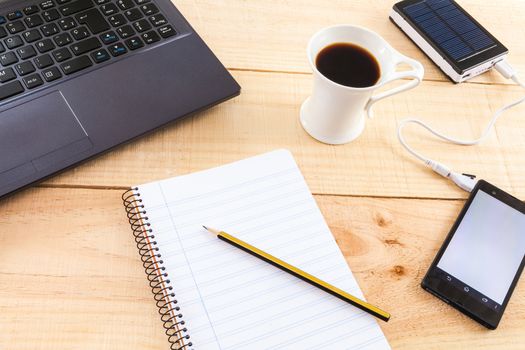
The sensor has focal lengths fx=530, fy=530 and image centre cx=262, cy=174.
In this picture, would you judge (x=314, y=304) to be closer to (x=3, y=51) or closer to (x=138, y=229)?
(x=138, y=229)

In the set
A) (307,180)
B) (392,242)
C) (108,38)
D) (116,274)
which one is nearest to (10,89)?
(108,38)

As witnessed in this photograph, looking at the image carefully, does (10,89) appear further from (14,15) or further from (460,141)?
(460,141)

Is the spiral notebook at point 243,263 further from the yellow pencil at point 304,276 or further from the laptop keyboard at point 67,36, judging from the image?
the laptop keyboard at point 67,36

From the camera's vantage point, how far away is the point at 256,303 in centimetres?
54

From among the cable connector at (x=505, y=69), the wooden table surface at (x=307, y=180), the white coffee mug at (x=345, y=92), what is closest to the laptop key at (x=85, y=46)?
the wooden table surface at (x=307, y=180)

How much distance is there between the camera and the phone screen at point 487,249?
1.90 ft

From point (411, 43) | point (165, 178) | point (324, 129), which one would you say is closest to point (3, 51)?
point (165, 178)

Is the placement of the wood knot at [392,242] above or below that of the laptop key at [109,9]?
below

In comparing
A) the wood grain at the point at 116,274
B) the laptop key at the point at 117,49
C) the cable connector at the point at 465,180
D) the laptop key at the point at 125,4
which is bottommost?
the wood grain at the point at 116,274

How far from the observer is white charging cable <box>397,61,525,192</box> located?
662 mm

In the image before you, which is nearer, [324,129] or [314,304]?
[314,304]

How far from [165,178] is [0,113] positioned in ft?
0.66

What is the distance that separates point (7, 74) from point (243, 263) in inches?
14.0

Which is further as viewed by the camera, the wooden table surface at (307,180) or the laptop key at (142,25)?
the laptop key at (142,25)
